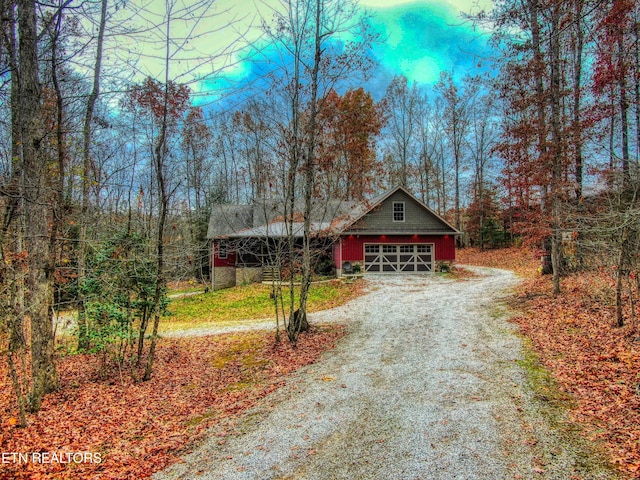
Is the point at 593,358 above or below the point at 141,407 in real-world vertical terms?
above

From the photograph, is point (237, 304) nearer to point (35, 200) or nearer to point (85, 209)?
point (85, 209)

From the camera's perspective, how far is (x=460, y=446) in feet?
13.1

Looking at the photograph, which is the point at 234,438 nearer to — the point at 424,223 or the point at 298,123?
the point at 298,123

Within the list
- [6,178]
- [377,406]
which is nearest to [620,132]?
[377,406]

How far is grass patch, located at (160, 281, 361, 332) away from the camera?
13.6 meters

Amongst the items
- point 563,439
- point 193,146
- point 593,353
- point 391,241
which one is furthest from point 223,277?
point 563,439

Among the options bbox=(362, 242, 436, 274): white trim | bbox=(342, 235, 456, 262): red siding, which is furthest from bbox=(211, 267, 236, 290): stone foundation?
bbox=(362, 242, 436, 274): white trim

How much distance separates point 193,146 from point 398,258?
13851 mm

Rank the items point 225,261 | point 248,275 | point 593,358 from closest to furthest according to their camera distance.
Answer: point 593,358, point 248,275, point 225,261

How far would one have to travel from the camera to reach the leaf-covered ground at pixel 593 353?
408cm

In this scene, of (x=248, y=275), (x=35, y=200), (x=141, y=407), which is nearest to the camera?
(x=35, y=200)

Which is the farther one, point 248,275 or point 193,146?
point 248,275

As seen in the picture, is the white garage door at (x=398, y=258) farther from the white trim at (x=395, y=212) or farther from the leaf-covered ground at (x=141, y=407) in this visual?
the leaf-covered ground at (x=141, y=407)

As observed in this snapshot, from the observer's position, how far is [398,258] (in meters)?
21.2
